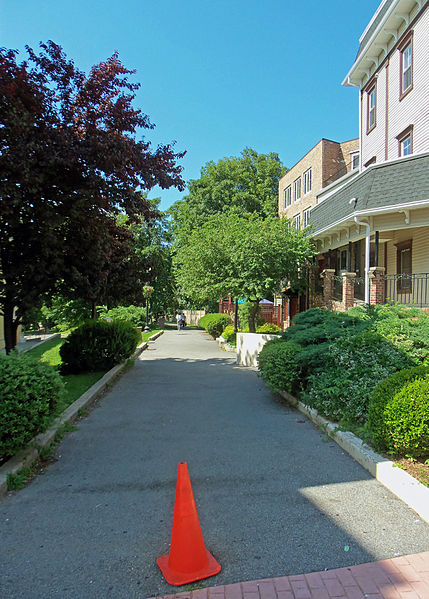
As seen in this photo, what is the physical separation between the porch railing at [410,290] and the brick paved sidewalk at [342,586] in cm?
955

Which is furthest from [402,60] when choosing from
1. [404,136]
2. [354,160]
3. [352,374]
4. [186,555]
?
[186,555]

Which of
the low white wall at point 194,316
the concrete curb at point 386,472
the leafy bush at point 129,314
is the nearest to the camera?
the concrete curb at point 386,472

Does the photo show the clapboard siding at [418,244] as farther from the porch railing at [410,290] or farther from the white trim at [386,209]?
the white trim at [386,209]

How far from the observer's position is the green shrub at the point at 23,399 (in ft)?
14.1

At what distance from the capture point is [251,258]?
18.7 metres

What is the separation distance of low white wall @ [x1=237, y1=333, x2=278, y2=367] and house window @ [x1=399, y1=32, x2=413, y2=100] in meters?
9.83

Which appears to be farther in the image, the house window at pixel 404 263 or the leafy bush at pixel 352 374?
the house window at pixel 404 263

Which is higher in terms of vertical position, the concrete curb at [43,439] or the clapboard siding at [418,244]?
the clapboard siding at [418,244]

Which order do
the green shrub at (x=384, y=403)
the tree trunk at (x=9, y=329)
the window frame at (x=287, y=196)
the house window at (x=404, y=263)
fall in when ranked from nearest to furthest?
the green shrub at (x=384, y=403) < the tree trunk at (x=9, y=329) < the house window at (x=404, y=263) < the window frame at (x=287, y=196)

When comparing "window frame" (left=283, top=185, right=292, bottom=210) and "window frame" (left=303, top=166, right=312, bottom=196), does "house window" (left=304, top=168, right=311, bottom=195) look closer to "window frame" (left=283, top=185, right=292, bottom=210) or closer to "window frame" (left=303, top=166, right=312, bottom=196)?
"window frame" (left=303, top=166, right=312, bottom=196)

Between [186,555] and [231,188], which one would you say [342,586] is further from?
[231,188]

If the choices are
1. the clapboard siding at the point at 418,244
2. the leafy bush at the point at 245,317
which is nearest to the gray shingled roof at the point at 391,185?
the clapboard siding at the point at 418,244

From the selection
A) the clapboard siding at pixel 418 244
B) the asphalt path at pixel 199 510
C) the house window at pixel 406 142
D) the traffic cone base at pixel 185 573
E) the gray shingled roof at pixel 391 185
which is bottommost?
the asphalt path at pixel 199 510

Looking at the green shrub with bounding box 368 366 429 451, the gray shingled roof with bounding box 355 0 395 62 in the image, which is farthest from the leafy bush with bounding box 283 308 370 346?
the gray shingled roof with bounding box 355 0 395 62
